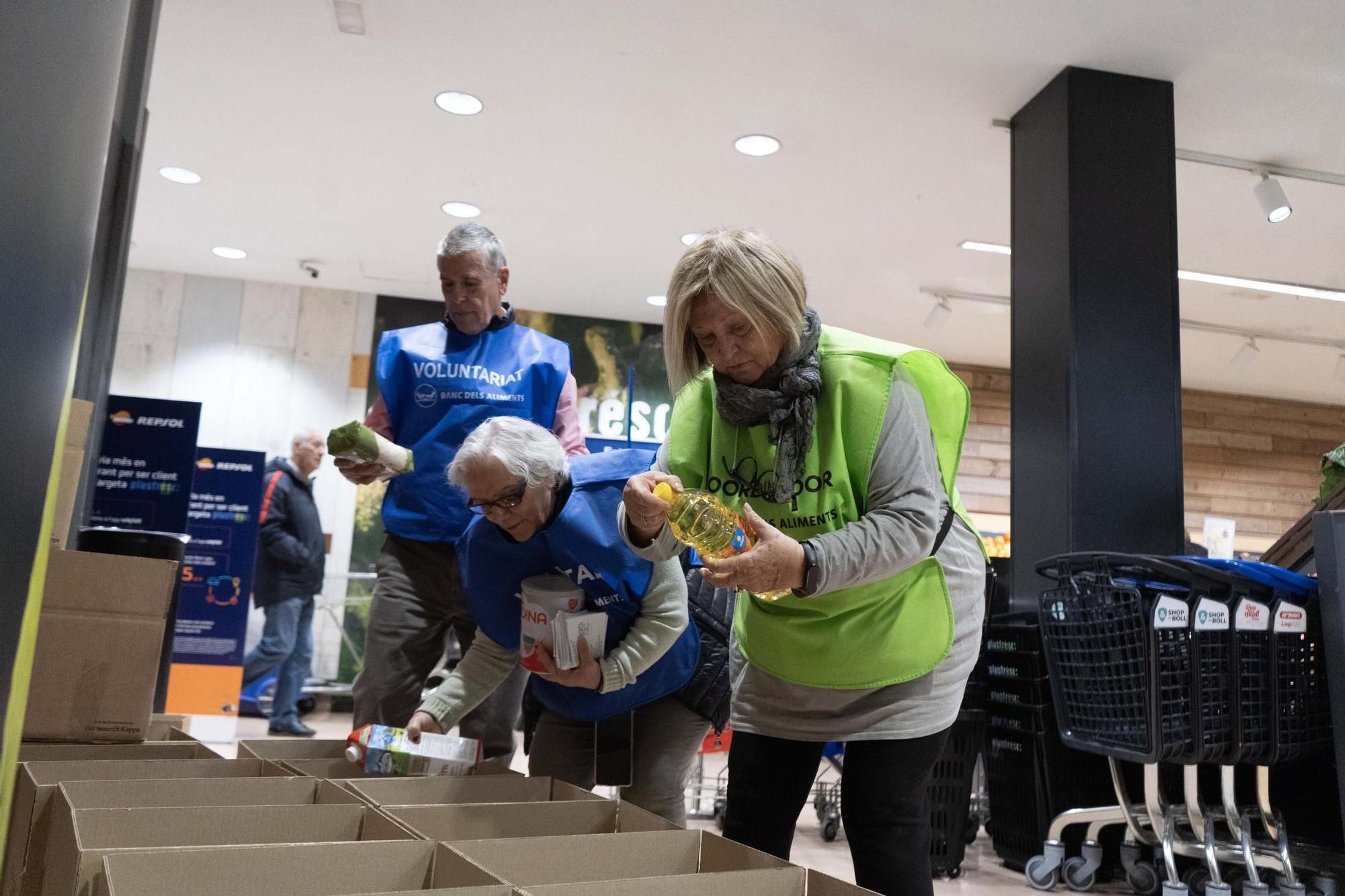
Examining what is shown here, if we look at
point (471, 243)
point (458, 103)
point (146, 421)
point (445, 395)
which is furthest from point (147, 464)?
point (471, 243)

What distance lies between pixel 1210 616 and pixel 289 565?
16.9 feet

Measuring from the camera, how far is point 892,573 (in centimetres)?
145

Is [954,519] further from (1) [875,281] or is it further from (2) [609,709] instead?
(1) [875,281]

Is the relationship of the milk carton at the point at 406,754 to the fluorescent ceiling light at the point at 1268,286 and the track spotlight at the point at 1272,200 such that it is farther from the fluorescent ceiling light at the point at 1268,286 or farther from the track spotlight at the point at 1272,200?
the fluorescent ceiling light at the point at 1268,286

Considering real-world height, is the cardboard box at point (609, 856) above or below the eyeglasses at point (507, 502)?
below

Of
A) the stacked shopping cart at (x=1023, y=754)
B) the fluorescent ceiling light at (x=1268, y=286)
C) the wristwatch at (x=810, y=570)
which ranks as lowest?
the stacked shopping cart at (x=1023, y=754)

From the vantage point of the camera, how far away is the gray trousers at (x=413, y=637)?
2.46m

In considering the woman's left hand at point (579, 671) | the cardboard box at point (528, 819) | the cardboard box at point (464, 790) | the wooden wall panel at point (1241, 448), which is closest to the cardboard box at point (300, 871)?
the cardboard box at point (528, 819)

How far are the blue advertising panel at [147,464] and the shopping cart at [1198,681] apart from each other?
11.0 feet

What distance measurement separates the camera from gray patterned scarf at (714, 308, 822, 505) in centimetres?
153

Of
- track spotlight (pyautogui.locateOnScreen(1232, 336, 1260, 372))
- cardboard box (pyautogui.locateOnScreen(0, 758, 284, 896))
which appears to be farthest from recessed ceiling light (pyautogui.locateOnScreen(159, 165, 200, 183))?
track spotlight (pyautogui.locateOnScreen(1232, 336, 1260, 372))

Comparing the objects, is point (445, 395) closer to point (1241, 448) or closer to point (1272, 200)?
point (1272, 200)

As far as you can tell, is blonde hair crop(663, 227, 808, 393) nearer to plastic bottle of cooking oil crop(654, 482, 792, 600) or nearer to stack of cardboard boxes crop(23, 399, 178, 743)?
plastic bottle of cooking oil crop(654, 482, 792, 600)

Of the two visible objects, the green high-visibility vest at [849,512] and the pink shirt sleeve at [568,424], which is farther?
the pink shirt sleeve at [568,424]
